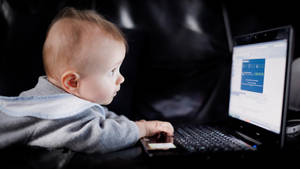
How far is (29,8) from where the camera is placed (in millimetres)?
1213

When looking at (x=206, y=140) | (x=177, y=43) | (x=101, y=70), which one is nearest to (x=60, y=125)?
(x=101, y=70)

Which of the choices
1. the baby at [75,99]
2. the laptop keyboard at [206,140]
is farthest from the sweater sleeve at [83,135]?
the laptop keyboard at [206,140]

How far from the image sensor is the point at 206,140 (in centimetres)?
74

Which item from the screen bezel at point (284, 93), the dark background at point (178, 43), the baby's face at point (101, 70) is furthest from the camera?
the dark background at point (178, 43)

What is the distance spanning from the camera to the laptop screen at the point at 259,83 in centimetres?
68

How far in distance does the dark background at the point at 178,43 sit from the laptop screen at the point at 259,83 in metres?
0.27

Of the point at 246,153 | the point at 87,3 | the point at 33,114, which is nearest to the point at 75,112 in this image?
the point at 33,114

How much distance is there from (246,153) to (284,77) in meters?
0.20

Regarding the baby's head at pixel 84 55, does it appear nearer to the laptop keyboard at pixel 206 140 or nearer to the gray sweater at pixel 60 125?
Result: the gray sweater at pixel 60 125

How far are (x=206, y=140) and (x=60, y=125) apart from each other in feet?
1.30

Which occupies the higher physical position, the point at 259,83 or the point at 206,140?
the point at 259,83

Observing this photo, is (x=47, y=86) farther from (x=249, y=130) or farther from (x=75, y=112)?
(x=249, y=130)

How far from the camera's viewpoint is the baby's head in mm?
734

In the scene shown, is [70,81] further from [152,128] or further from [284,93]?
[284,93]
